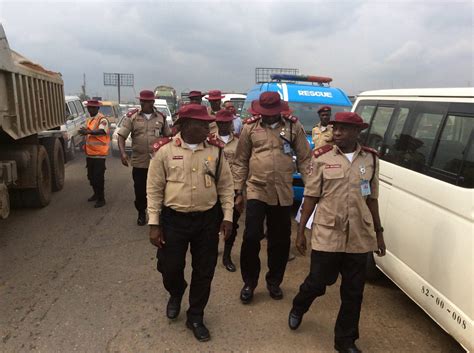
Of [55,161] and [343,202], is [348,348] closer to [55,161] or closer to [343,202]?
[343,202]

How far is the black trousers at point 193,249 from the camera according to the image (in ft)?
9.96

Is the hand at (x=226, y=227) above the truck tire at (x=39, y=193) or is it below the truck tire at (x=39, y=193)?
above

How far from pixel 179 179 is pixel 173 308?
3.81ft

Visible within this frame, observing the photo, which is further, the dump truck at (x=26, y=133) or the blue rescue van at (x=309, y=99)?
the blue rescue van at (x=309, y=99)

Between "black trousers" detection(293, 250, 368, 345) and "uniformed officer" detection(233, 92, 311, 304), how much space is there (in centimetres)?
73

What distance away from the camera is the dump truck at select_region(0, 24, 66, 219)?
528 centimetres

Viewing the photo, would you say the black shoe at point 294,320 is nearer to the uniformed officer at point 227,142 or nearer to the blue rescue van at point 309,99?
the uniformed officer at point 227,142

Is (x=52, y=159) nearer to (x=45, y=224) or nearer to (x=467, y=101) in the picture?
(x=45, y=224)

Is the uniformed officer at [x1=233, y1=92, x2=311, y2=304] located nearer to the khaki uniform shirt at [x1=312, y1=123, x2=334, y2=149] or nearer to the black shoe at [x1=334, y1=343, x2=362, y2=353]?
the black shoe at [x1=334, y1=343, x2=362, y2=353]

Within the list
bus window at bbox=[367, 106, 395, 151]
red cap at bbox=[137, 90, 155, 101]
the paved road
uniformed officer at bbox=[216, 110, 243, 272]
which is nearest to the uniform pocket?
the paved road

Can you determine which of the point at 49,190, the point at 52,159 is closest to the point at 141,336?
the point at 49,190

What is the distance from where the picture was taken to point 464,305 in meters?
2.56

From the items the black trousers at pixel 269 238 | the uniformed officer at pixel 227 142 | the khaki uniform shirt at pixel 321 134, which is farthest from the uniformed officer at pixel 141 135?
the black trousers at pixel 269 238

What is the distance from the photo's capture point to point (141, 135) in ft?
19.0
